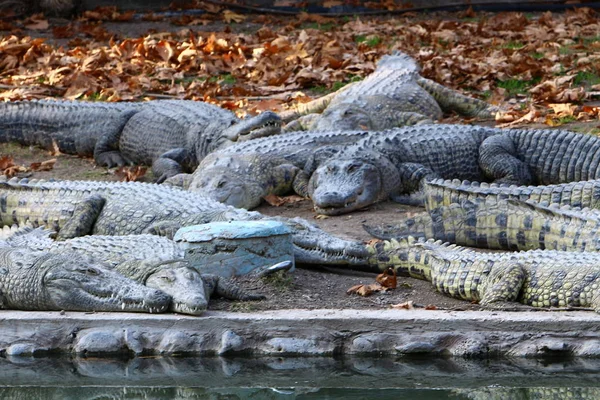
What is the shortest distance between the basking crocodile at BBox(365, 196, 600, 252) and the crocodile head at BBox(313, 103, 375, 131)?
8.81ft

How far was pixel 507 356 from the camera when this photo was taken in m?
5.66

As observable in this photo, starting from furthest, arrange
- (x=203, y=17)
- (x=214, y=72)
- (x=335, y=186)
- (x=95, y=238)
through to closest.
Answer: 1. (x=203, y=17)
2. (x=214, y=72)
3. (x=335, y=186)
4. (x=95, y=238)

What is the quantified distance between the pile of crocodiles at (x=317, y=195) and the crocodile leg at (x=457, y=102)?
0.06 feet

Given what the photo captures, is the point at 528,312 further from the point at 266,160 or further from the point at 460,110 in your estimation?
the point at 460,110

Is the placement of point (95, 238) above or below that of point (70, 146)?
above

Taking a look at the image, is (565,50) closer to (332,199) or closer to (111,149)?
(111,149)

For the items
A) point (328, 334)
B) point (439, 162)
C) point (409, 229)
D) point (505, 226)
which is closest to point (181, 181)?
point (439, 162)

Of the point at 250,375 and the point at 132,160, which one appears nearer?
the point at 250,375

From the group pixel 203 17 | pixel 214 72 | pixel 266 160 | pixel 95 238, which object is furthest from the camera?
pixel 203 17

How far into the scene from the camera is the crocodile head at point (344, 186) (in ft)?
28.6

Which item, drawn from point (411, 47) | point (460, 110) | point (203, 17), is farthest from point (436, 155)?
point (203, 17)

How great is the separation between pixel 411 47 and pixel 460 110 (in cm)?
316

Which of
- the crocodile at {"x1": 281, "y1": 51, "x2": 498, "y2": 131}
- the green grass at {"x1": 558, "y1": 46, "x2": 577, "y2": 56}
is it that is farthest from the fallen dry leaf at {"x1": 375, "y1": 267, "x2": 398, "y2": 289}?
the green grass at {"x1": 558, "y1": 46, "x2": 577, "y2": 56}

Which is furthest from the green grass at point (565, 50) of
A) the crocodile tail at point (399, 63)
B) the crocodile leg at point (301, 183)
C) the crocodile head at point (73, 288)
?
the crocodile head at point (73, 288)
